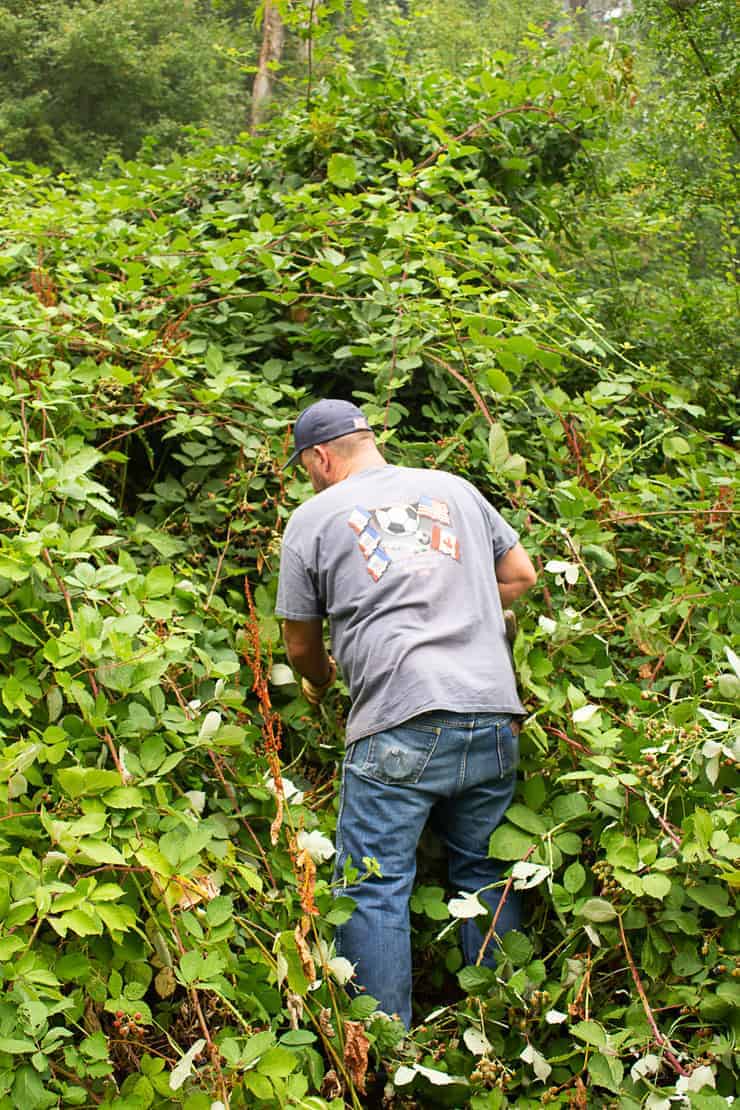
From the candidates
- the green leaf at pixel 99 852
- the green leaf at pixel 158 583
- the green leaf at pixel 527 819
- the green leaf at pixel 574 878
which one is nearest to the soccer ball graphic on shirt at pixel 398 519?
the green leaf at pixel 158 583

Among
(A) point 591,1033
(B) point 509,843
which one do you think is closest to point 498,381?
(B) point 509,843

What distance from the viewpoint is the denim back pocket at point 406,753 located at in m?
→ 2.12

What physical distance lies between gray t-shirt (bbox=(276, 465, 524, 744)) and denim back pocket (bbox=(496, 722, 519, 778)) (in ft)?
0.16

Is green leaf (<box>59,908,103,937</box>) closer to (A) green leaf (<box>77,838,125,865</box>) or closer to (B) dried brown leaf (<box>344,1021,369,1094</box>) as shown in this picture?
(A) green leaf (<box>77,838,125,865</box>)

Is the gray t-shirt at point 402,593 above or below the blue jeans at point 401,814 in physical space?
above

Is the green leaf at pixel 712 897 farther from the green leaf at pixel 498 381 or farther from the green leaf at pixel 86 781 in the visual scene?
the green leaf at pixel 498 381

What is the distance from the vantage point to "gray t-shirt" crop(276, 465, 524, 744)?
2.15m

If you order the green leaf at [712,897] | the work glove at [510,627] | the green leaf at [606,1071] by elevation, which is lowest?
the green leaf at [606,1071]

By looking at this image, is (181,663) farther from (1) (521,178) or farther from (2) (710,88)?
(2) (710,88)

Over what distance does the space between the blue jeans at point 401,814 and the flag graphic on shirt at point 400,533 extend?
0.37 metres

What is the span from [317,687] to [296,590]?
1.14 feet

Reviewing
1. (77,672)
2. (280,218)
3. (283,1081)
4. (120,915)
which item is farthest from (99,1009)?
(280,218)

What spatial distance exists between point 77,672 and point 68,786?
1.36ft

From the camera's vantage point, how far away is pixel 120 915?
1735 mm
